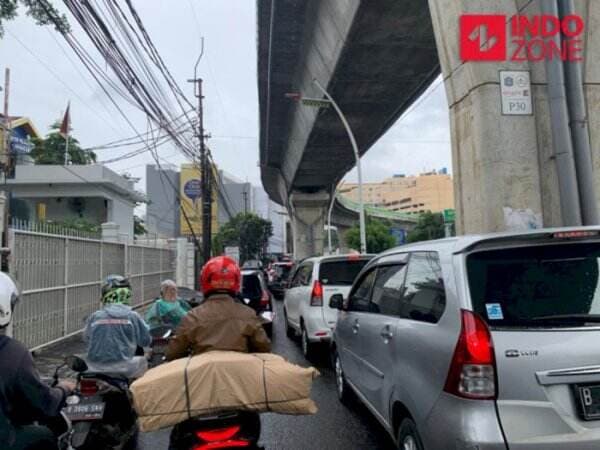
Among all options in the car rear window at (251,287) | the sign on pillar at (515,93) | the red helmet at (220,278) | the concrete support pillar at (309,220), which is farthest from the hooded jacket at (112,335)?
the concrete support pillar at (309,220)

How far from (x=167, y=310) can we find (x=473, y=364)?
4.47m

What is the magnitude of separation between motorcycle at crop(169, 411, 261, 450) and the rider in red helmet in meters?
0.38

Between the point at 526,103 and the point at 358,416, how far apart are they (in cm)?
473

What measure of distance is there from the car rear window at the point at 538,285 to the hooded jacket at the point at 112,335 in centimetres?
282

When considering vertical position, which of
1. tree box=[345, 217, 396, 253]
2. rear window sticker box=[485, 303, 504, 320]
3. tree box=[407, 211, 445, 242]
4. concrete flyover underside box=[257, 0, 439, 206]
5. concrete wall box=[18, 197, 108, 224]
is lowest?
rear window sticker box=[485, 303, 504, 320]

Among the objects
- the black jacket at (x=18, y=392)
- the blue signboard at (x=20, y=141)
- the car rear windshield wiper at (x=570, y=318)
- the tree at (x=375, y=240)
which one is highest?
the blue signboard at (x=20, y=141)

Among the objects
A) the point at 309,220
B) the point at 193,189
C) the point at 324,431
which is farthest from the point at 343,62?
the point at 193,189

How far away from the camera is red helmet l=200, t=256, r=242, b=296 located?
2.98 metres

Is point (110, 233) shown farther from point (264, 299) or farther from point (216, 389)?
point (216, 389)

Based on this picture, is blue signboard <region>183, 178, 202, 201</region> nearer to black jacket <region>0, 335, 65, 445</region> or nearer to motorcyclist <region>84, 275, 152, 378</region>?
motorcyclist <region>84, 275, 152, 378</region>

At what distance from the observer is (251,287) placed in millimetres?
10812

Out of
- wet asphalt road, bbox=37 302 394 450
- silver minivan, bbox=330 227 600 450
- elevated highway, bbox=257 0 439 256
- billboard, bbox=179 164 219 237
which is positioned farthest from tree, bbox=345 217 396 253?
silver minivan, bbox=330 227 600 450

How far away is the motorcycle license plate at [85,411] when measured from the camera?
338cm

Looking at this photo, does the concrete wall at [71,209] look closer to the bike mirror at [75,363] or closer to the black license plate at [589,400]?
the bike mirror at [75,363]
